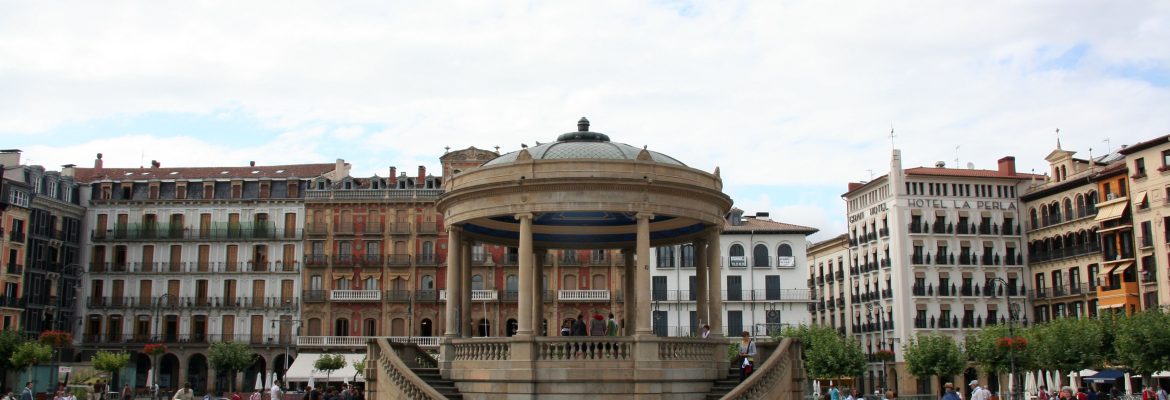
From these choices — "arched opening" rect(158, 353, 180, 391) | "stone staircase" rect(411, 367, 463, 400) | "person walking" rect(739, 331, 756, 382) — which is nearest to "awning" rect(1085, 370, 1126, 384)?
"person walking" rect(739, 331, 756, 382)

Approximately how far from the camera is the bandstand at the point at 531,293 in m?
27.2

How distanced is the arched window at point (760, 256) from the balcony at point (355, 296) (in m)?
29.8

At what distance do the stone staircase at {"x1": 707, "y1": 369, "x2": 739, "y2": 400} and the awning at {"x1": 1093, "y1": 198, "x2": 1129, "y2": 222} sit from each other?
5453cm

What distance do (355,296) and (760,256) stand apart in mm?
32118

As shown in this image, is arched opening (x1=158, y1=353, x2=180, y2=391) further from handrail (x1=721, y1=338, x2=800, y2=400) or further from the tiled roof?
handrail (x1=721, y1=338, x2=800, y2=400)

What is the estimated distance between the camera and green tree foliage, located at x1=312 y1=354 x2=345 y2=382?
7500 cm

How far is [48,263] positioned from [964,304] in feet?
235

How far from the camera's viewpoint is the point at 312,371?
79.1 metres

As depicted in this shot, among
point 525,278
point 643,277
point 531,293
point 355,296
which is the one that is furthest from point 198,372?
point 643,277

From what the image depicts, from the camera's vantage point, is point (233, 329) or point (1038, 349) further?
point (233, 329)

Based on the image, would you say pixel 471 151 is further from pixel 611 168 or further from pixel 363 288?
pixel 611 168

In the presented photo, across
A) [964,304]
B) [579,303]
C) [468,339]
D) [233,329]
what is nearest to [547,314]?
[579,303]

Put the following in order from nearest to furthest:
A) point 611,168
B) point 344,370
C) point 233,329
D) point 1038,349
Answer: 1. point 611,168
2. point 1038,349
3. point 344,370
4. point 233,329

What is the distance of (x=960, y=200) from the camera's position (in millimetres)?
88625
